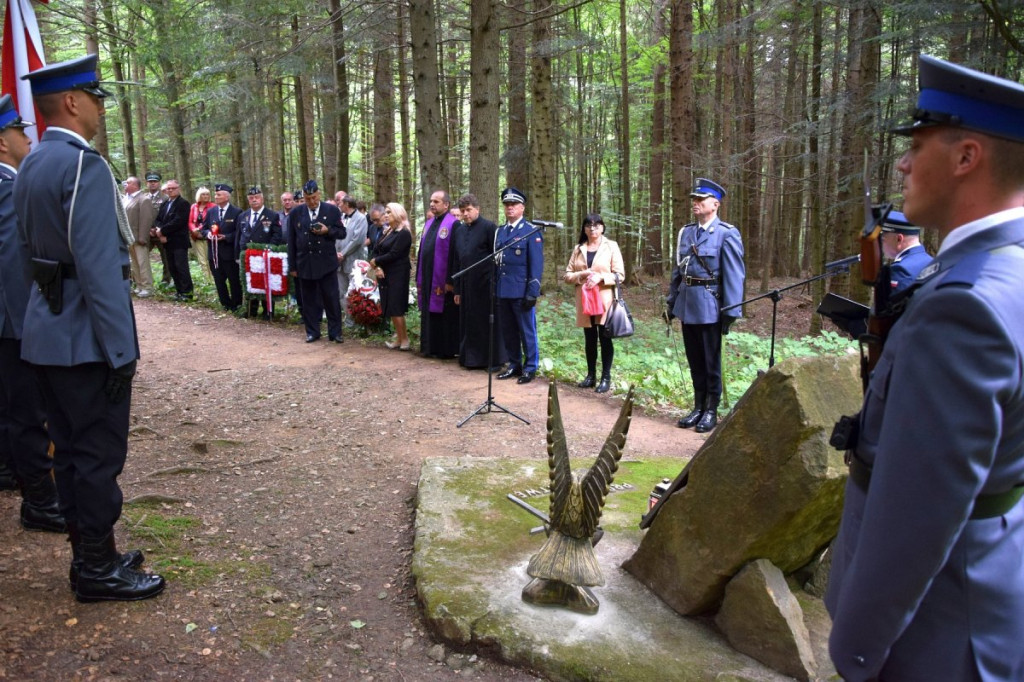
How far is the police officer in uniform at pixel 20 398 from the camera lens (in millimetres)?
3914

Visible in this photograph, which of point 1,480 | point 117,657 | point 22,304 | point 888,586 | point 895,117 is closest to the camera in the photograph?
point 888,586

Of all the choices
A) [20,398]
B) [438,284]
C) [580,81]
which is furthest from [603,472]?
[580,81]

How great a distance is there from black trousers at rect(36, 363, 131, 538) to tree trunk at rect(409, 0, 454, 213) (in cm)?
723

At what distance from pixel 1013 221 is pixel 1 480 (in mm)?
5423

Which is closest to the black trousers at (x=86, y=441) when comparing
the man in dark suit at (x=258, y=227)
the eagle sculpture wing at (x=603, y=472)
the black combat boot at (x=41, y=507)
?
the black combat boot at (x=41, y=507)

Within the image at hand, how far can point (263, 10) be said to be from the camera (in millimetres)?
11062

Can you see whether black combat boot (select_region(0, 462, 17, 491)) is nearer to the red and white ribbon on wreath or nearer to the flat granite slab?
the flat granite slab

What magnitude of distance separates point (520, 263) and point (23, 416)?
508 cm

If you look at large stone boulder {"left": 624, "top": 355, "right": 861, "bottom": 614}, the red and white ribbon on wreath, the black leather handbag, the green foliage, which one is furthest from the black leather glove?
the red and white ribbon on wreath

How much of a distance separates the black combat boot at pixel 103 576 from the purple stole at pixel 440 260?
5.97 m

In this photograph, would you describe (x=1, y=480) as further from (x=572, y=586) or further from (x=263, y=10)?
(x=263, y=10)

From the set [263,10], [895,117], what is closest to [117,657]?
[895,117]

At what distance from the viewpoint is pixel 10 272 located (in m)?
3.97

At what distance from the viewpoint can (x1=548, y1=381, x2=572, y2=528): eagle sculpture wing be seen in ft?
10.9
